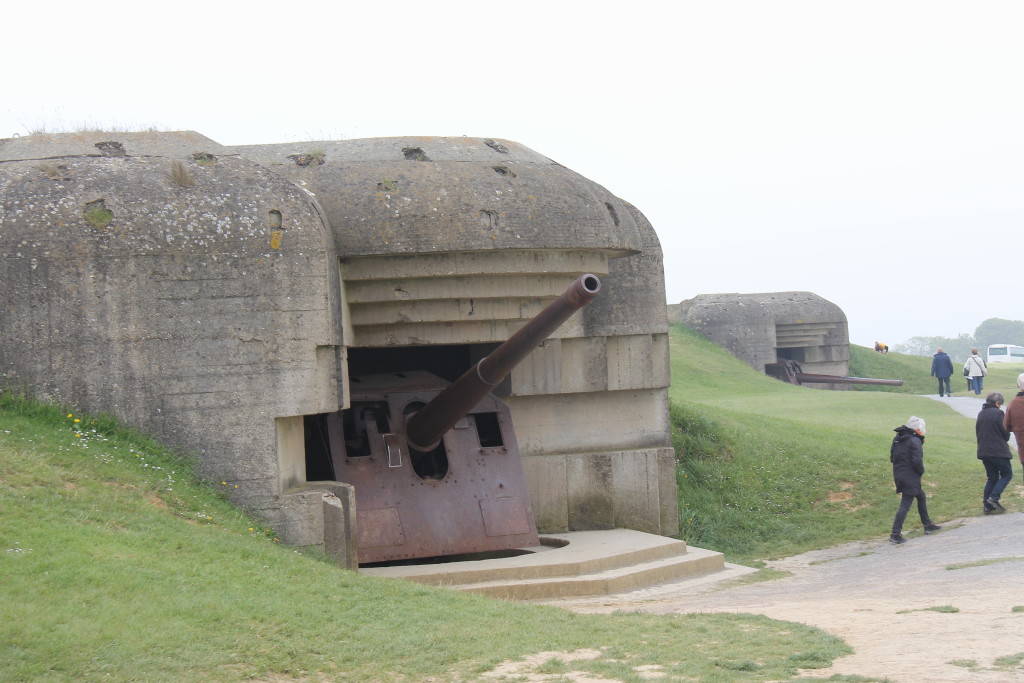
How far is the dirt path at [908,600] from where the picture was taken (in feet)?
16.6

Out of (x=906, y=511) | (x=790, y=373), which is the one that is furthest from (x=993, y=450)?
(x=790, y=373)

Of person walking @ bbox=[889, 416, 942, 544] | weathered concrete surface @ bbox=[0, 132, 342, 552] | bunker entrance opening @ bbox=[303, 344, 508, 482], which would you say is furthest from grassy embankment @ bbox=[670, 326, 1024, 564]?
weathered concrete surface @ bbox=[0, 132, 342, 552]

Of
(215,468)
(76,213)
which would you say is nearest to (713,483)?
(215,468)

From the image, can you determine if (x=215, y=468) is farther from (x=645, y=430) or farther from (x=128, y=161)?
(x=645, y=430)

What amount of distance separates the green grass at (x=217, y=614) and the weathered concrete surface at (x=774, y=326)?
21.8 m

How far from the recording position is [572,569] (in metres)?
8.88

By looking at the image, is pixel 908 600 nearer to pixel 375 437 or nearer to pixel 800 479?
pixel 375 437

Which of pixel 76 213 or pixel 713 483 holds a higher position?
pixel 76 213

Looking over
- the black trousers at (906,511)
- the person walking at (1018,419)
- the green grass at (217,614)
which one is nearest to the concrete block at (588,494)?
the black trousers at (906,511)

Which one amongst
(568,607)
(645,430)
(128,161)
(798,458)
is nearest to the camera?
(568,607)

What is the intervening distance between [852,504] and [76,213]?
26.6ft

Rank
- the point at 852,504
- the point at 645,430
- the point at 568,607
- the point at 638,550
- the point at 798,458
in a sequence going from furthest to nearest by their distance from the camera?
the point at 798,458 → the point at 852,504 → the point at 645,430 → the point at 638,550 → the point at 568,607

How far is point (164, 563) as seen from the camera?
6281 millimetres

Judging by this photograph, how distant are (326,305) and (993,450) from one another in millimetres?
6306
